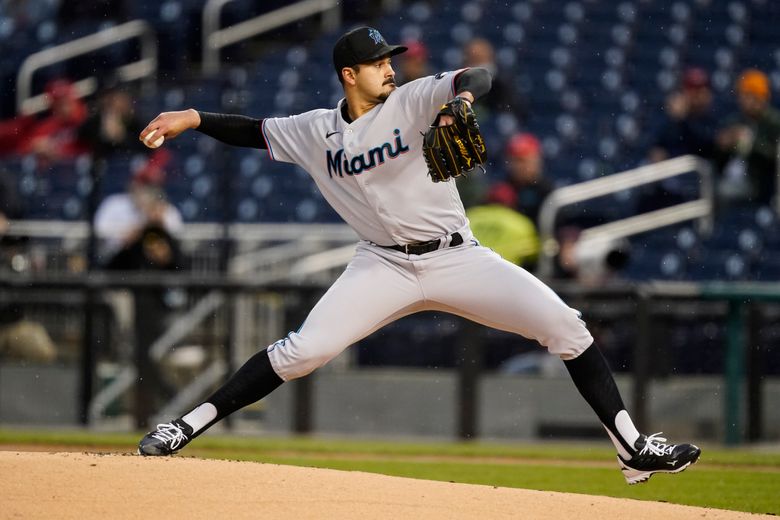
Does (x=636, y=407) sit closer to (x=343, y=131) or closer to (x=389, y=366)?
(x=389, y=366)

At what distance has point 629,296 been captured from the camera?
354 inches

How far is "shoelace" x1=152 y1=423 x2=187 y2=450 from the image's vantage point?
4.96 m

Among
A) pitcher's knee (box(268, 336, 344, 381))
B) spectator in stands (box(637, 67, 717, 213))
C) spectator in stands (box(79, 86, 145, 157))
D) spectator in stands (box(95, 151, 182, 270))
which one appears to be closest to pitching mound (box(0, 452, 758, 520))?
pitcher's knee (box(268, 336, 344, 381))

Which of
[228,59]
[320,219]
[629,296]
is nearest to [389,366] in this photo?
[629,296]

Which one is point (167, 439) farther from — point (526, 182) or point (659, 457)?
point (526, 182)

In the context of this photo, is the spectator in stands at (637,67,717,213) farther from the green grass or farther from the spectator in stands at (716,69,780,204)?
the green grass

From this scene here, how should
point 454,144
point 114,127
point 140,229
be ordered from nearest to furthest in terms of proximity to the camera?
1. point 454,144
2. point 140,229
3. point 114,127

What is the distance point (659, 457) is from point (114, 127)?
25.5 feet

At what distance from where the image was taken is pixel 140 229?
978 cm

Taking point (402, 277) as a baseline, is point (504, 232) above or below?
below

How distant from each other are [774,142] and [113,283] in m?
5.17

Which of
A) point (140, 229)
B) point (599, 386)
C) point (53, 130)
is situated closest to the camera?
point (599, 386)

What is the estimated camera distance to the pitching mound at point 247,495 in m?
4.19

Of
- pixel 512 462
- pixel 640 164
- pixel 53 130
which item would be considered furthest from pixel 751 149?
pixel 53 130
